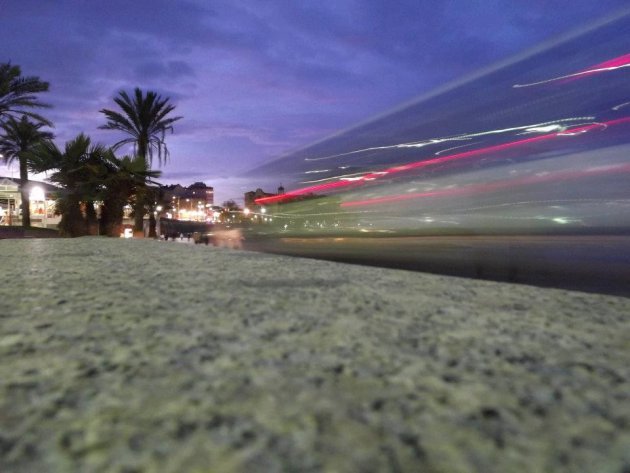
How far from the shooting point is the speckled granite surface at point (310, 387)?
74cm

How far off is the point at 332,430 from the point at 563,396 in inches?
20.9

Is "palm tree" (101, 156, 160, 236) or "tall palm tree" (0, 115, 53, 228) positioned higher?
"tall palm tree" (0, 115, 53, 228)

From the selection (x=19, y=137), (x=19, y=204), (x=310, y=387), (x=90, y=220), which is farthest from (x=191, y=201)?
(x=310, y=387)

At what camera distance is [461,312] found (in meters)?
2.01

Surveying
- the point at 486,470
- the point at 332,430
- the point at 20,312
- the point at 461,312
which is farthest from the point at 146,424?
the point at 461,312

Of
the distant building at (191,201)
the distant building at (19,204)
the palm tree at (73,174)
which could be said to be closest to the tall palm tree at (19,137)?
the distant building at (19,204)

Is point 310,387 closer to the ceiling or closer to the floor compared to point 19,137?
closer to the floor

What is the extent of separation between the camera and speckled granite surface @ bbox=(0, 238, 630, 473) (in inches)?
29.1

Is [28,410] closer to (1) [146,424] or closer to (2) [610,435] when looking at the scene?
(1) [146,424]

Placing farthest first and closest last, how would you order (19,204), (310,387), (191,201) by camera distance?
(191,201), (19,204), (310,387)

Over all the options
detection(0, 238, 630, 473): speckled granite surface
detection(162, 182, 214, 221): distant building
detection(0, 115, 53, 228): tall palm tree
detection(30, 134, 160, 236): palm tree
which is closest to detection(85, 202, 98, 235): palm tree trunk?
detection(30, 134, 160, 236): palm tree

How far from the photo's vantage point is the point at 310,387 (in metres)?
1.04

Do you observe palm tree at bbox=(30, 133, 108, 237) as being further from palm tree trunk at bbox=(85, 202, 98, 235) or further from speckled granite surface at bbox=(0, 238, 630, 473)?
speckled granite surface at bbox=(0, 238, 630, 473)

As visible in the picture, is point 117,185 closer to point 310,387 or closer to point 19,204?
point 310,387
